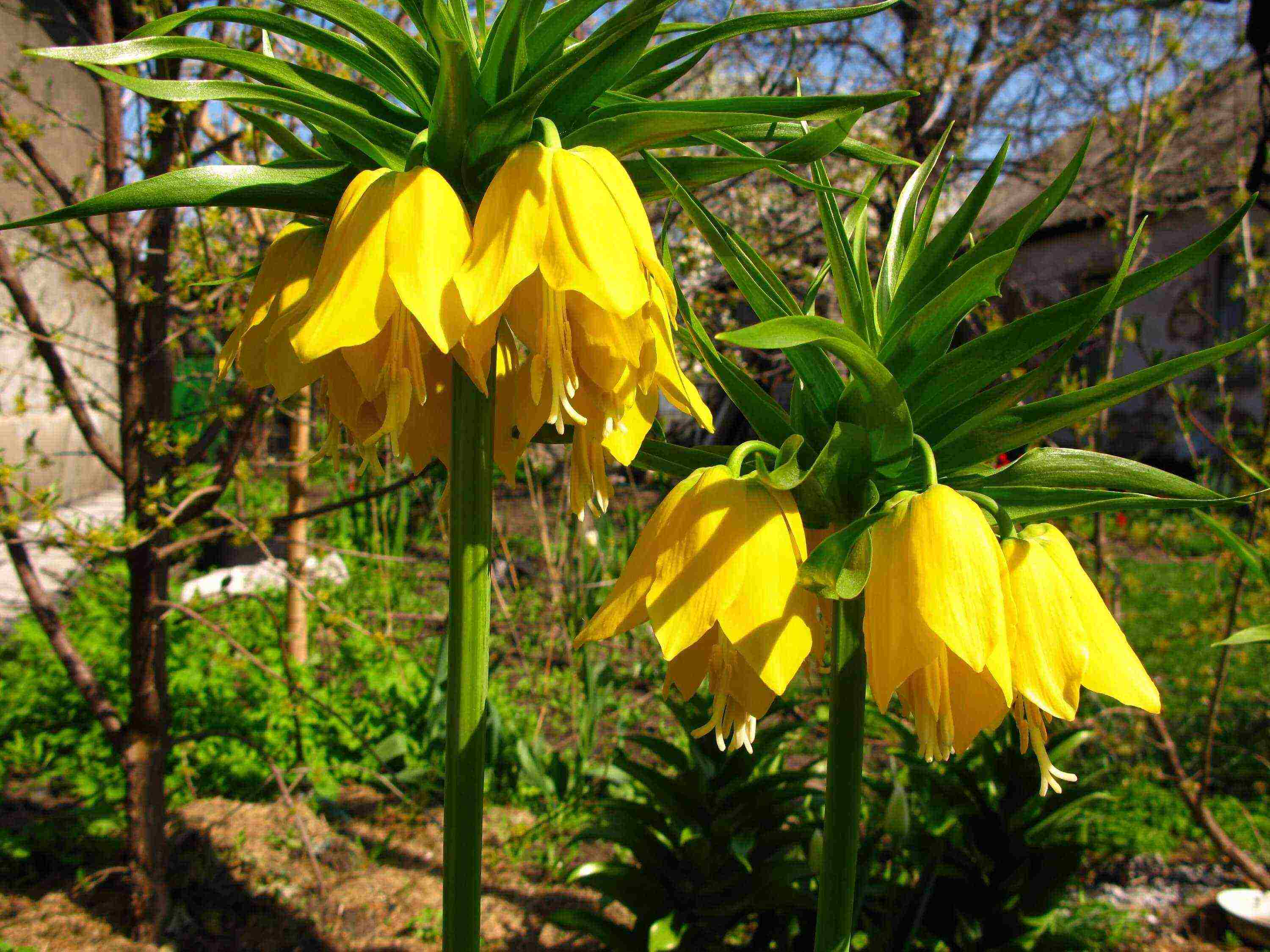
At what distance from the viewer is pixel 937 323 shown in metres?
0.78

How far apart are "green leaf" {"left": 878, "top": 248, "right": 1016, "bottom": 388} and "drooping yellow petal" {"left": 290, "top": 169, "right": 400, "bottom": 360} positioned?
1.42ft

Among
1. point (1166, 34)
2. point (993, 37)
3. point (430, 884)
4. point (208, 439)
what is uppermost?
point (993, 37)

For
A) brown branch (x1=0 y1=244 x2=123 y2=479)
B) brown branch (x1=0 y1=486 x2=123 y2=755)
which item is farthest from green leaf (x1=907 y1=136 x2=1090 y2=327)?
brown branch (x1=0 y1=486 x2=123 y2=755)

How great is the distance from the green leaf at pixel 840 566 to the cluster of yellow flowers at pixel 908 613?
1 cm

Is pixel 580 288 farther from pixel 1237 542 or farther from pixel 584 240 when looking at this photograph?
pixel 1237 542

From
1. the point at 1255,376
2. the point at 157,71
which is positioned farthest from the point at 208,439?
the point at 1255,376

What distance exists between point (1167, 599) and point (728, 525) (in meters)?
6.73

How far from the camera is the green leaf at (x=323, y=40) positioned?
0.72 m

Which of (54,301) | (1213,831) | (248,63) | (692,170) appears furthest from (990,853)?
(54,301)

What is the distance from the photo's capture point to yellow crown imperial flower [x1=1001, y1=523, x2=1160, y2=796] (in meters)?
0.71

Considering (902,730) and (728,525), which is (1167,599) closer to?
(902,730)

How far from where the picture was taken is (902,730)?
2.32 metres

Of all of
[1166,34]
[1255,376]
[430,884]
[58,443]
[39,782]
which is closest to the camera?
[430,884]

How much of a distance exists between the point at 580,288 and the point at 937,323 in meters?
0.33
